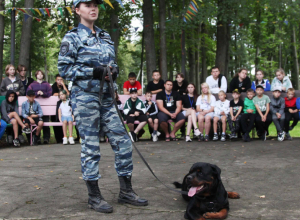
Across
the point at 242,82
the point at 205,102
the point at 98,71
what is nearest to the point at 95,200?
the point at 98,71

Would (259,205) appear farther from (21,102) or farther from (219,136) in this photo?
(21,102)

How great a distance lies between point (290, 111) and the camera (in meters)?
10.1

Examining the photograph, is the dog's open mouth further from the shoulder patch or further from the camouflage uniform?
the shoulder patch

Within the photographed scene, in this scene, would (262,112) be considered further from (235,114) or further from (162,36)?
(162,36)

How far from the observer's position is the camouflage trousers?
3959 millimetres

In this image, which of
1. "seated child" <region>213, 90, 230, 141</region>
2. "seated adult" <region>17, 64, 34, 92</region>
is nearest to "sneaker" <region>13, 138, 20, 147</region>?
"seated adult" <region>17, 64, 34, 92</region>

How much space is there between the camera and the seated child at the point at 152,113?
10.5 meters

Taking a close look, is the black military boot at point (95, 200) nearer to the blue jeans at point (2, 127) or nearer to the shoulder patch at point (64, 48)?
the shoulder patch at point (64, 48)

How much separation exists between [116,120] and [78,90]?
525 millimetres

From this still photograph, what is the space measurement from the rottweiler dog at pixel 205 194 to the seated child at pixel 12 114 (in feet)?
23.2

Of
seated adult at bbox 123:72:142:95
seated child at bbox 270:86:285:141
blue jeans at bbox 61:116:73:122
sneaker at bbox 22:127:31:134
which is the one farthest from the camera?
seated adult at bbox 123:72:142:95

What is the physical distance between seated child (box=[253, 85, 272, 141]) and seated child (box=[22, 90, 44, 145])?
5.84 meters

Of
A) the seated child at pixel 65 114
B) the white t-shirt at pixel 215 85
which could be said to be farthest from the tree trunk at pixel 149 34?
the seated child at pixel 65 114

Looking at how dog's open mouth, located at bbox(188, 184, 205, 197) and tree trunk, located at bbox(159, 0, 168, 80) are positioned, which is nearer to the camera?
dog's open mouth, located at bbox(188, 184, 205, 197)
